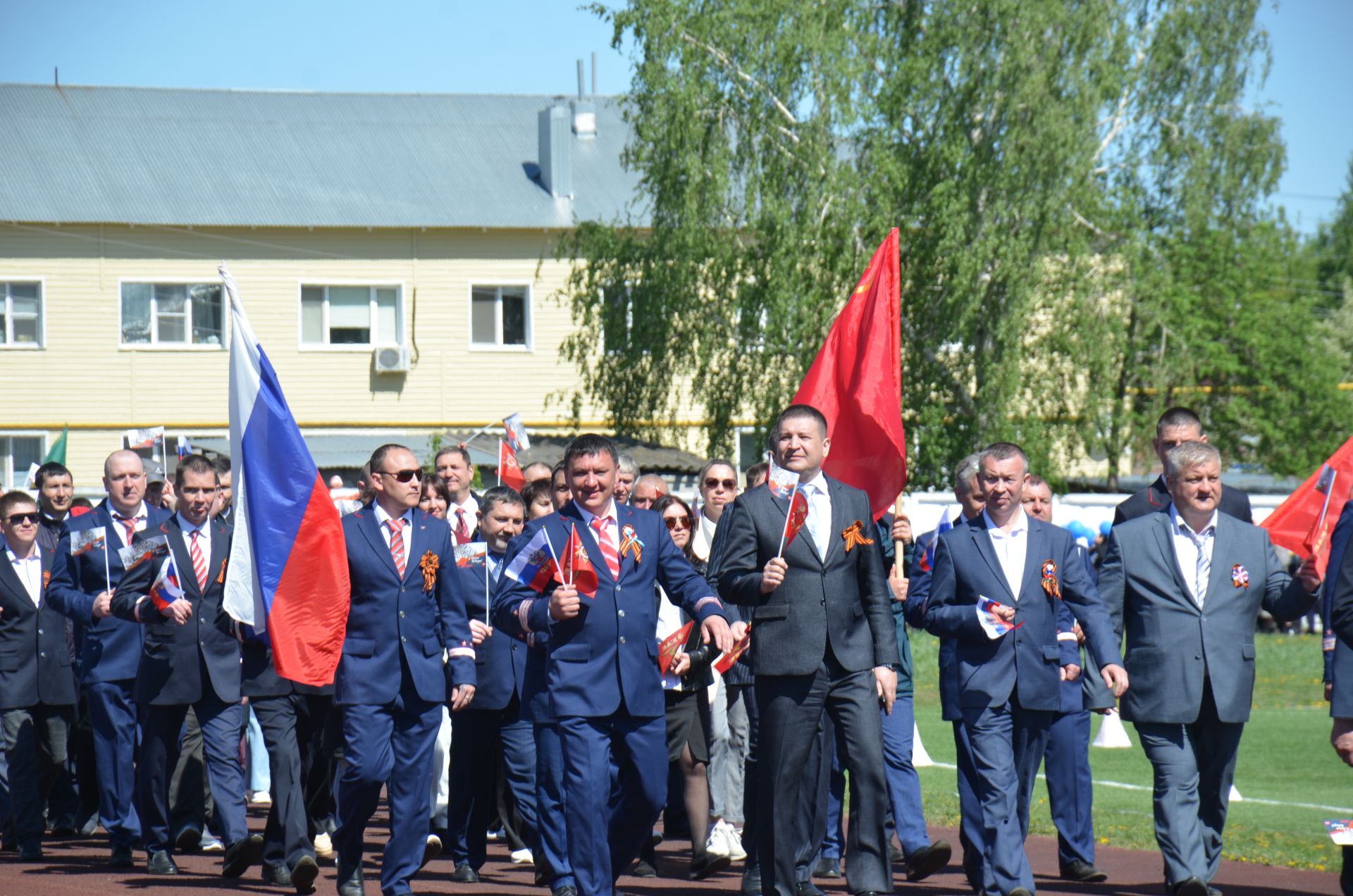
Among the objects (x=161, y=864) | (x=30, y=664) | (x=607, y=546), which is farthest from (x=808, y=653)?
(x=30, y=664)

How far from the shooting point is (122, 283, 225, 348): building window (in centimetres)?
3838

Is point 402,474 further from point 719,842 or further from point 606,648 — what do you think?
point 719,842

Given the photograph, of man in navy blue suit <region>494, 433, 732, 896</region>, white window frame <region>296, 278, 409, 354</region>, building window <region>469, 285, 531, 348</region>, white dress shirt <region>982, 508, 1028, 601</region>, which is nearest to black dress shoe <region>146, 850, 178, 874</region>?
man in navy blue suit <region>494, 433, 732, 896</region>

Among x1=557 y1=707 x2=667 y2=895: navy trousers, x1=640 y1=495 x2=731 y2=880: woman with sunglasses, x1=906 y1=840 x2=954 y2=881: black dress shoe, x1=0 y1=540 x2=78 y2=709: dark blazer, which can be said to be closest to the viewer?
x1=557 y1=707 x2=667 y2=895: navy trousers

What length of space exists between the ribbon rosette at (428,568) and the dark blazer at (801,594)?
149 cm

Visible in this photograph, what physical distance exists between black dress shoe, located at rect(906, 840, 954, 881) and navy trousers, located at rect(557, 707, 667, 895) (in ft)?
5.89

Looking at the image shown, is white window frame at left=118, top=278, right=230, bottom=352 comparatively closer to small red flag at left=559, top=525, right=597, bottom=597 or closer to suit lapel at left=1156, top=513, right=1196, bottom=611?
small red flag at left=559, top=525, right=597, bottom=597

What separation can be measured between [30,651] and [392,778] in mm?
3486

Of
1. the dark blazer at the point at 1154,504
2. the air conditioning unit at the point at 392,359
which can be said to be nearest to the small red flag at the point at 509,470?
the dark blazer at the point at 1154,504

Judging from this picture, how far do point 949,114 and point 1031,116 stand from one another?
147 centimetres

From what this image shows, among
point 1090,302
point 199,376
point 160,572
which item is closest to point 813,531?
point 160,572

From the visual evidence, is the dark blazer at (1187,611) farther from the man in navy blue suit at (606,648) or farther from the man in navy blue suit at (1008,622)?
the man in navy blue suit at (606,648)

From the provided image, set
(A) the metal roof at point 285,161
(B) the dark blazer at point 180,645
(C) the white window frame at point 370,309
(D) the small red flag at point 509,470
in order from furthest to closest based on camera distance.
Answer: (C) the white window frame at point 370,309 → (A) the metal roof at point 285,161 → (D) the small red flag at point 509,470 → (B) the dark blazer at point 180,645

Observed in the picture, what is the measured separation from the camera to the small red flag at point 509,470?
14461 millimetres
